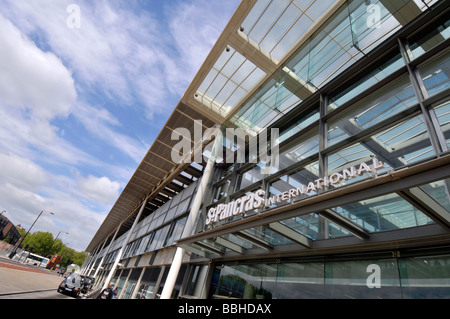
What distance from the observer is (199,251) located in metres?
12.1

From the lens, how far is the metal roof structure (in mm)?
10417

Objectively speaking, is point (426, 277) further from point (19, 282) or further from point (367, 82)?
point (19, 282)

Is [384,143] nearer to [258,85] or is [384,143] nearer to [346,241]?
[346,241]

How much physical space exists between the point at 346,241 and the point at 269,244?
2.81m

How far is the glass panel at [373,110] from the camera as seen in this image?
7.33m

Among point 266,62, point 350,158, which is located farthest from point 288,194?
point 266,62

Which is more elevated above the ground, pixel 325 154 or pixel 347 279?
pixel 325 154

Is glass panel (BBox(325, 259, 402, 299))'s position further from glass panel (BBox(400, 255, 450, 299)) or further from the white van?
the white van

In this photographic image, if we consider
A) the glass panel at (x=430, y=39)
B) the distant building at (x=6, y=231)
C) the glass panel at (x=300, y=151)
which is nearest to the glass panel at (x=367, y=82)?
the glass panel at (x=430, y=39)

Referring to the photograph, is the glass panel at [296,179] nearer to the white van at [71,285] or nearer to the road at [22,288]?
the road at [22,288]

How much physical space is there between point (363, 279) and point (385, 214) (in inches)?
65.9

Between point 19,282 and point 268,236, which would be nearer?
point 268,236

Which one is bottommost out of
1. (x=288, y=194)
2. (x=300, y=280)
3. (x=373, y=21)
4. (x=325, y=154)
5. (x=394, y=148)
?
(x=300, y=280)

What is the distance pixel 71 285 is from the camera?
68.2 feet
